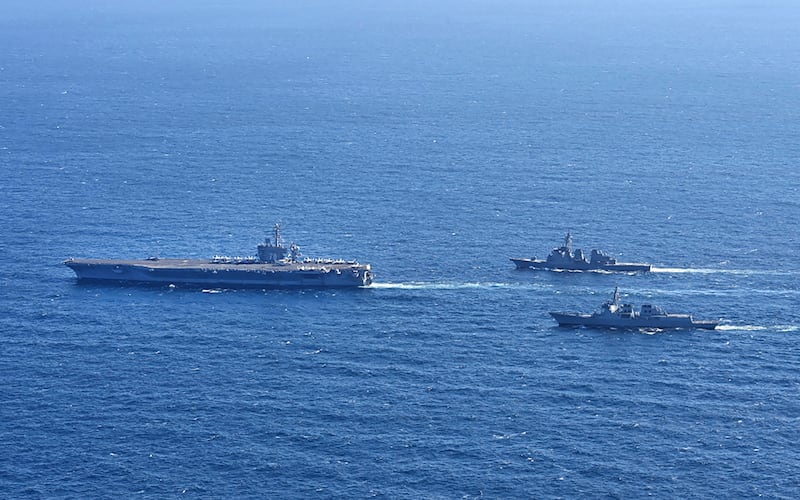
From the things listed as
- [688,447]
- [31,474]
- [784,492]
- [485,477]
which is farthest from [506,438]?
[31,474]

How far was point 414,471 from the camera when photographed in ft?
618

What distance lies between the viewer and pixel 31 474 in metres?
188

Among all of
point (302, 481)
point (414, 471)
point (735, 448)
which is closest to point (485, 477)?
point (414, 471)

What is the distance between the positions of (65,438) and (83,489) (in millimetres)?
16728

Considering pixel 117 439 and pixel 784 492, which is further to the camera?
pixel 117 439

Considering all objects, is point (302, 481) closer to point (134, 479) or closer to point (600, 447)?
point (134, 479)

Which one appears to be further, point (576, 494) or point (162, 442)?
point (162, 442)

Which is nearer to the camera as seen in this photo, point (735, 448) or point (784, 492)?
point (784, 492)

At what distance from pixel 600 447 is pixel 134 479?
6925 cm

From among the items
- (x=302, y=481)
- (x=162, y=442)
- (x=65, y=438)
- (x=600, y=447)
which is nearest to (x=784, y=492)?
(x=600, y=447)

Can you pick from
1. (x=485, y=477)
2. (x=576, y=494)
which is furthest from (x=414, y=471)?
(x=576, y=494)

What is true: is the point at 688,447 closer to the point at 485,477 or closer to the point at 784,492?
the point at 784,492

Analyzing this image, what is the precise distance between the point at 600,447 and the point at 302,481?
45.6m

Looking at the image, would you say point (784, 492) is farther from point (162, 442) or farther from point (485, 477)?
point (162, 442)
